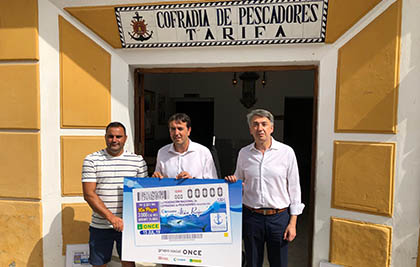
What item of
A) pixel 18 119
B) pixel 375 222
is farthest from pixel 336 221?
pixel 18 119

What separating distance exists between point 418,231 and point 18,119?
459 cm

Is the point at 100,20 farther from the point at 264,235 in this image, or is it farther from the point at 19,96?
the point at 264,235

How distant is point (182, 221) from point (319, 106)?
1960 millimetres

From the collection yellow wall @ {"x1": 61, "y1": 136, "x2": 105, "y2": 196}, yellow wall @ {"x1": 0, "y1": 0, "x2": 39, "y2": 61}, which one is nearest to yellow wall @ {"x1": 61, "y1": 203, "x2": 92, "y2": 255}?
yellow wall @ {"x1": 61, "y1": 136, "x2": 105, "y2": 196}

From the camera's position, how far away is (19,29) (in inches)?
125

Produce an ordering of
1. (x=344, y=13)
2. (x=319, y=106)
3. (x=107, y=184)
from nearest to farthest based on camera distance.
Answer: (x=107, y=184)
(x=344, y=13)
(x=319, y=106)

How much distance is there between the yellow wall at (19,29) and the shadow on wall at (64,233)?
1941 mm

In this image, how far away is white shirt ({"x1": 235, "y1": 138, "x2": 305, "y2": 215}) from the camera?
233 cm

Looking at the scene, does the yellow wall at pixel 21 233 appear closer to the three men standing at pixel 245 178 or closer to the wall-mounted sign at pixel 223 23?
the three men standing at pixel 245 178

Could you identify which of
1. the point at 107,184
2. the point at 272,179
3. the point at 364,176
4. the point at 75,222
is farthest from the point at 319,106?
the point at 75,222

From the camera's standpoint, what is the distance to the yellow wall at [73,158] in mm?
3256

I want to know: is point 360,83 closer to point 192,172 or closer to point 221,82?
point 192,172

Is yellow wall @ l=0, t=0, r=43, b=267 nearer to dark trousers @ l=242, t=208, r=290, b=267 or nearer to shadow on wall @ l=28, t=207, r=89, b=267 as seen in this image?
shadow on wall @ l=28, t=207, r=89, b=267

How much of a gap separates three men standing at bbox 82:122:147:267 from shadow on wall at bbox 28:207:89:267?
875mm
